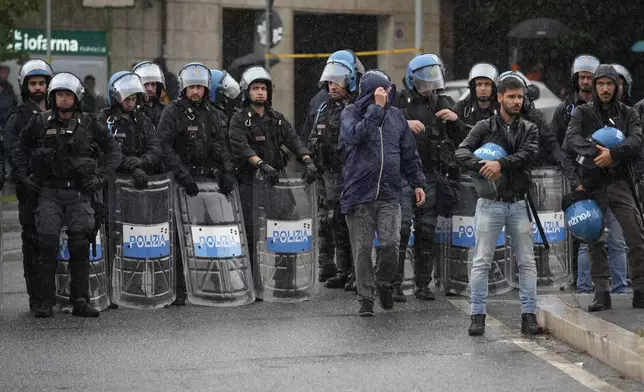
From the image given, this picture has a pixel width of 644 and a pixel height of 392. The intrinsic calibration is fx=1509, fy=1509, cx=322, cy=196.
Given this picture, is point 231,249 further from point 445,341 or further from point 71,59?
point 71,59

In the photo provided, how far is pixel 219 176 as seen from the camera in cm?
1237

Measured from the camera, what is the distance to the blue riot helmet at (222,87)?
13742mm

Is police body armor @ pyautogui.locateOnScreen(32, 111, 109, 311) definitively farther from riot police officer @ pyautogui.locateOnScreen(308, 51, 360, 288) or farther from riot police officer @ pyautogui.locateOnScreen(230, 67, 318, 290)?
riot police officer @ pyautogui.locateOnScreen(308, 51, 360, 288)

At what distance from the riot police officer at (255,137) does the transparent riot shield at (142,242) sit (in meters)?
0.73

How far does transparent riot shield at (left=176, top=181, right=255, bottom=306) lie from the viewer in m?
12.2

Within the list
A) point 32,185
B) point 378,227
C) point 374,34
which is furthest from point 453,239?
point 374,34

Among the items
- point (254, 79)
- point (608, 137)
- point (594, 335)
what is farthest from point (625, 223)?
point (254, 79)

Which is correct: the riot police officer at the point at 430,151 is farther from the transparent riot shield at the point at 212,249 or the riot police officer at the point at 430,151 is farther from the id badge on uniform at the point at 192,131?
the id badge on uniform at the point at 192,131

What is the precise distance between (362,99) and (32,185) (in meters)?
2.61

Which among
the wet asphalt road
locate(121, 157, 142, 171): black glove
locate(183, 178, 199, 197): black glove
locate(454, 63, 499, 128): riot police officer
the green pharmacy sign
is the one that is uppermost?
the green pharmacy sign

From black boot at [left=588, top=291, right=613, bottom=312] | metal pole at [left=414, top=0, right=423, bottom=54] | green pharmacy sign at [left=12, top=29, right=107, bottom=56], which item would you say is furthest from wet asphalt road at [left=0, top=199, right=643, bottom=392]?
green pharmacy sign at [left=12, top=29, right=107, bottom=56]

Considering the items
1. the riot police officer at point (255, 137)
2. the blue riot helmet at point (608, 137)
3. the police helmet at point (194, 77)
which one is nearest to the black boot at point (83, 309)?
the riot police officer at point (255, 137)

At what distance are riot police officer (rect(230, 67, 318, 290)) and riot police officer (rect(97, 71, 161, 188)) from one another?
2.43 feet

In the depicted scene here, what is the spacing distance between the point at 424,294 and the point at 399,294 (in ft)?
0.68
